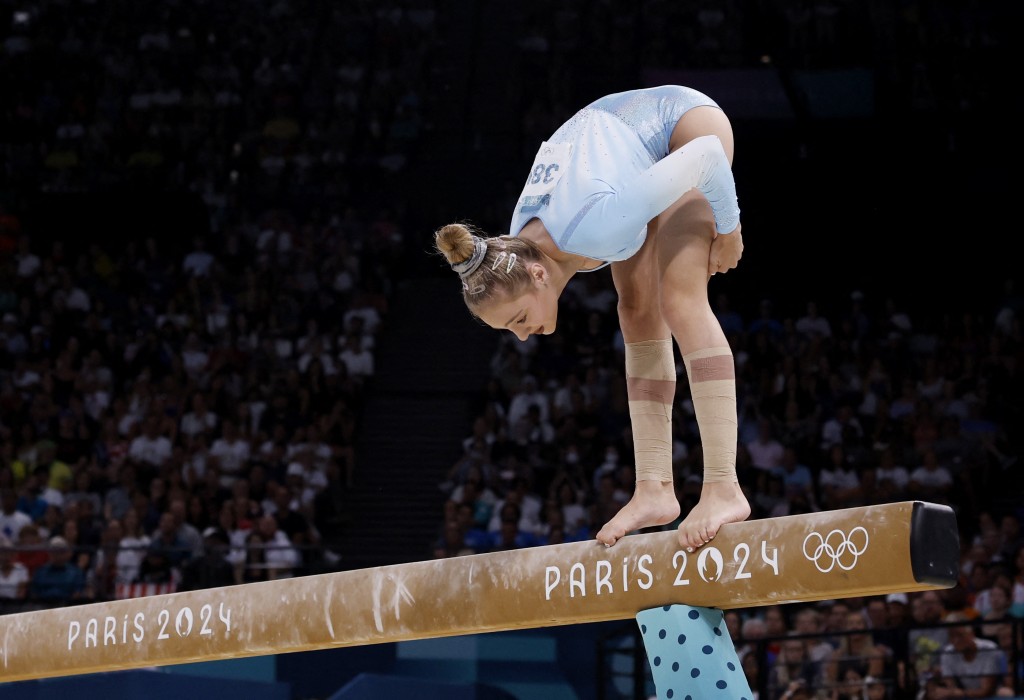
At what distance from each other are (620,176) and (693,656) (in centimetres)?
127

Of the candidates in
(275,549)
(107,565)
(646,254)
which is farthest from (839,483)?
(646,254)

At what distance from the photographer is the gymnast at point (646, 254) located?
3412mm

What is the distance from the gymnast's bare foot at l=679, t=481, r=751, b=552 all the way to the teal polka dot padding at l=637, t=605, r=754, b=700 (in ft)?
0.59

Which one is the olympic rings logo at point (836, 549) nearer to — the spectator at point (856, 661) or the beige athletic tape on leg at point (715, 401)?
the beige athletic tape on leg at point (715, 401)

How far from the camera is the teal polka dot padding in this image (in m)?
3.19

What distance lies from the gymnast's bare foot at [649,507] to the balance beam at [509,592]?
193mm

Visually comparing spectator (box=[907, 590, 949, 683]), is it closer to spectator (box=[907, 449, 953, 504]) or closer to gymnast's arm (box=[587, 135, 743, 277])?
spectator (box=[907, 449, 953, 504])

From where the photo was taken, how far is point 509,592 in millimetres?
3477

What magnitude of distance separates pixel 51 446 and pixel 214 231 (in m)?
4.30

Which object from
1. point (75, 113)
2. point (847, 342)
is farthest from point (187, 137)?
point (847, 342)

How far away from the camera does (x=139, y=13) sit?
17.2m

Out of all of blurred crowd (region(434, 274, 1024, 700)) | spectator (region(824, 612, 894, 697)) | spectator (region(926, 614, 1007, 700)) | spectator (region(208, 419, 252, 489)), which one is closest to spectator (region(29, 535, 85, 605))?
spectator (region(208, 419, 252, 489))

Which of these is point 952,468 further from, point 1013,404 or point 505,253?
point 505,253

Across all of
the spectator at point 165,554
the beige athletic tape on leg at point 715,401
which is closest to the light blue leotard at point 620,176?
the beige athletic tape on leg at point 715,401
